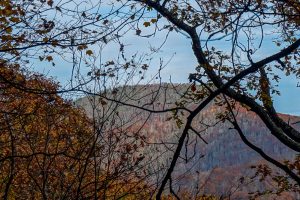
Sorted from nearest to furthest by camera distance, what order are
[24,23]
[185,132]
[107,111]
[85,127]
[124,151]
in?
[185,132], [24,23], [107,111], [124,151], [85,127]

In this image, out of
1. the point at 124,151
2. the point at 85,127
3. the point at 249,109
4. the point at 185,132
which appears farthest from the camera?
the point at 85,127

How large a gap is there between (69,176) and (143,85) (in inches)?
106

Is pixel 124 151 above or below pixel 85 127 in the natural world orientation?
below

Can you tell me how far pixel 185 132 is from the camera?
327cm

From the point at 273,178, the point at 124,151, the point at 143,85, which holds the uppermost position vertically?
the point at 143,85

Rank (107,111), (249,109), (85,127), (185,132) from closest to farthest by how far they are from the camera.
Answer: (185,132) < (107,111) < (249,109) < (85,127)

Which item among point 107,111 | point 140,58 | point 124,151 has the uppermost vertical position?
point 140,58

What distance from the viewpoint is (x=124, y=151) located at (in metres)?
11.2

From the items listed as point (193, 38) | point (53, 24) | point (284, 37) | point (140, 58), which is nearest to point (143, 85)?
point (140, 58)

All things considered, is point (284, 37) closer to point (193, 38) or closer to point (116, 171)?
point (193, 38)

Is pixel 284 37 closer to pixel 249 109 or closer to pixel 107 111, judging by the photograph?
pixel 249 109

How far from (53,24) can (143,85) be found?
3.47 metres

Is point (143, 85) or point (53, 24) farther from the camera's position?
point (143, 85)

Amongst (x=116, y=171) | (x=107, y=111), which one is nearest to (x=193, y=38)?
(x=107, y=111)
